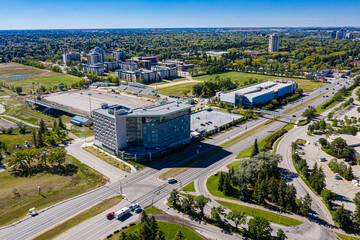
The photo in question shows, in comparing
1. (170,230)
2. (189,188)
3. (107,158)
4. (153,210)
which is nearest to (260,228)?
(170,230)

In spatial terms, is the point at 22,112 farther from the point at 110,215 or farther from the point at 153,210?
the point at 153,210

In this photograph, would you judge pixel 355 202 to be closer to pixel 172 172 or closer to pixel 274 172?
pixel 274 172

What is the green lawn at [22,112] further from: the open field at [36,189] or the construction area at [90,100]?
the open field at [36,189]

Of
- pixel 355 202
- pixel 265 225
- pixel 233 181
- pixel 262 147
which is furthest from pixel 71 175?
pixel 355 202

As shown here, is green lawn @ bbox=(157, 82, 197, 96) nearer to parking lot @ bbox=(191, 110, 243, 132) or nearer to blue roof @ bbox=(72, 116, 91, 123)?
parking lot @ bbox=(191, 110, 243, 132)

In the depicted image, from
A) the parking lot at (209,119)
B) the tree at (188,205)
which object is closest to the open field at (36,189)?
the tree at (188,205)

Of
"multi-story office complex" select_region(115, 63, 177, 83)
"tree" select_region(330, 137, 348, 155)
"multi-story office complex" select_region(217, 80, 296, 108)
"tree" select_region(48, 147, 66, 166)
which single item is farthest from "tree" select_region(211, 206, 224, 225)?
"multi-story office complex" select_region(115, 63, 177, 83)
